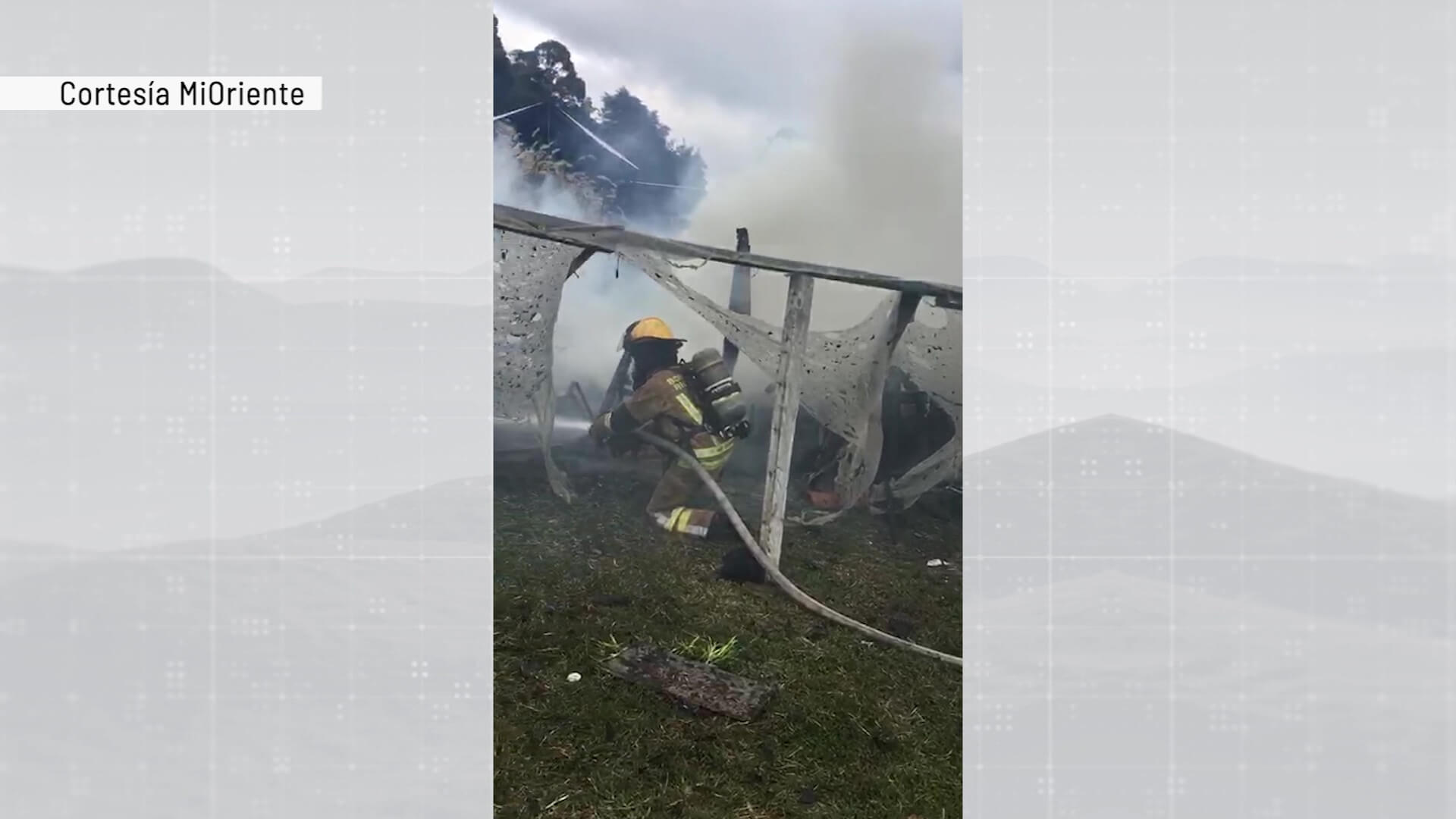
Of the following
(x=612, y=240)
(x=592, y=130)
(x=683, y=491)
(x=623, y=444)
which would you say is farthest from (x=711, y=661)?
(x=592, y=130)

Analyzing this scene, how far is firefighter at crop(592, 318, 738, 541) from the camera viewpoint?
2445mm

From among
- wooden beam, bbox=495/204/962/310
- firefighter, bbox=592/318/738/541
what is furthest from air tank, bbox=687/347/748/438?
wooden beam, bbox=495/204/962/310

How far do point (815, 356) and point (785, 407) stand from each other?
0.18 metres

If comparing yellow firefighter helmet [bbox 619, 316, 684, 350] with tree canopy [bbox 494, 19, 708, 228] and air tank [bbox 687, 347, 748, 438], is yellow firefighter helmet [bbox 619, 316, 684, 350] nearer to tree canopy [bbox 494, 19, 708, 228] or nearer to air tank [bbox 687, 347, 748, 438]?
air tank [bbox 687, 347, 748, 438]

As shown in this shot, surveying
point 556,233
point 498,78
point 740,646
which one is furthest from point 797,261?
point 740,646

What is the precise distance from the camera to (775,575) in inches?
100

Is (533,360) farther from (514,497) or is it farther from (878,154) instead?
(878,154)

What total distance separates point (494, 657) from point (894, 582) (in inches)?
47.7

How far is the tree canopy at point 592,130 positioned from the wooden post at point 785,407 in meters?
0.42

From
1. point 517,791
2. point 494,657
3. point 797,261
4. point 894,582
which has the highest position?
point 797,261

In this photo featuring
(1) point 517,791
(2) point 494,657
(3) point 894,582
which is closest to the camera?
(1) point 517,791

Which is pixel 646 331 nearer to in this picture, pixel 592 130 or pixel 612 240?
pixel 612 240

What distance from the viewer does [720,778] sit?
2.28m

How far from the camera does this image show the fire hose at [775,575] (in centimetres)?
251
